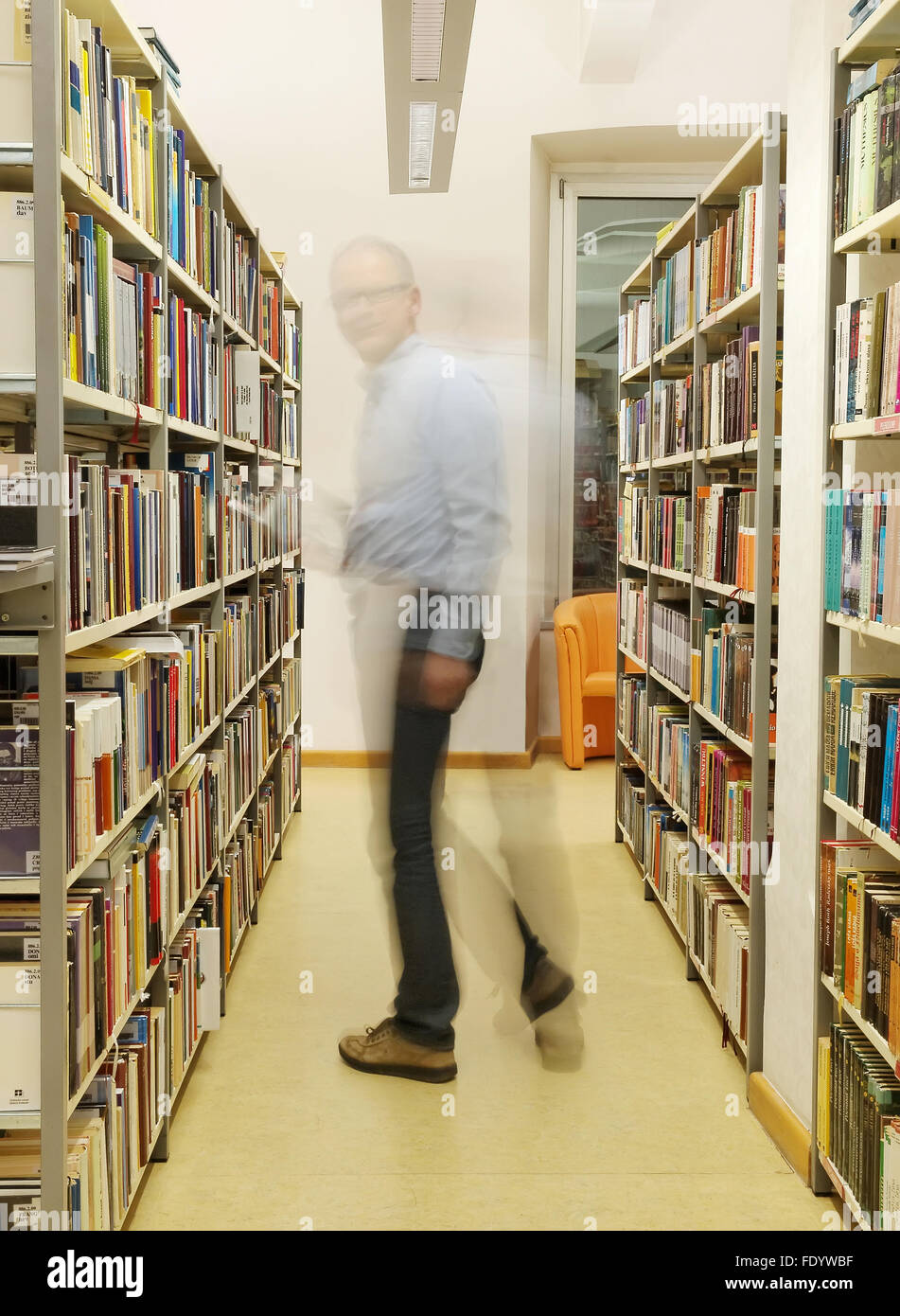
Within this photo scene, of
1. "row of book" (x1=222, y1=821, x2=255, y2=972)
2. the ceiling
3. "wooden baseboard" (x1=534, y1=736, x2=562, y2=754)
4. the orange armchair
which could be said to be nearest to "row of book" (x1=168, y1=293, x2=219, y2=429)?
the ceiling

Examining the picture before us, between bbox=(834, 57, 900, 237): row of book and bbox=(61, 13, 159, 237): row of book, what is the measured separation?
1.30m

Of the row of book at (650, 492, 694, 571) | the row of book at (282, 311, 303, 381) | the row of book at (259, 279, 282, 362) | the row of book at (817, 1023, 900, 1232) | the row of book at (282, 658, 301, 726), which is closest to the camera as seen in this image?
the row of book at (817, 1023, 900, 1232)

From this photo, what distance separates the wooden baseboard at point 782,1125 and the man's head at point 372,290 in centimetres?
195

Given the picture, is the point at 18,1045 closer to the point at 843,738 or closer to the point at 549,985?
the point at 843,738

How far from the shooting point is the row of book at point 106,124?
1.87 metres

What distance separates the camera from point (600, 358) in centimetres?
720

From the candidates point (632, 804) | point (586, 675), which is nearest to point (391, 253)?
point (632, 804)

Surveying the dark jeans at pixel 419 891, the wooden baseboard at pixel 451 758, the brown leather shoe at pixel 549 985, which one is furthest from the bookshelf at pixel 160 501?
the wooden baseboard at pixel 451 758

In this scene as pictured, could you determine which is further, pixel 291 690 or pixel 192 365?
pixel 291 690

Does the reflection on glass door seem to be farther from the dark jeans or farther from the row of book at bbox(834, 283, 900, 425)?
the row of book at bbox(834, 283, 900, 425)

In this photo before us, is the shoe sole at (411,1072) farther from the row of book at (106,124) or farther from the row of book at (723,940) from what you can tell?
the row of book at (106,124)

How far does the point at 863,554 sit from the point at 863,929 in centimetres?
65

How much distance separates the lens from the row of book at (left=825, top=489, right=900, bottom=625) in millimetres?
2006
